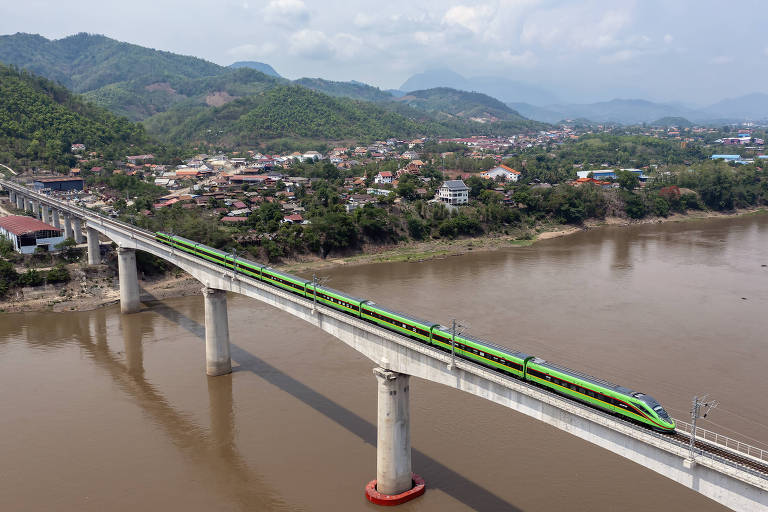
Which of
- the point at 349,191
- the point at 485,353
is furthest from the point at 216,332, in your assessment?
the point at 349,191

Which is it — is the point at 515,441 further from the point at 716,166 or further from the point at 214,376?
the point at 716,166

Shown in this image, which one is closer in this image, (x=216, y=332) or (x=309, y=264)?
(x=216, y=332)

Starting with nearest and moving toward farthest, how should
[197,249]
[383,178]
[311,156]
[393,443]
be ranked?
1. [393,443]
2. [197,249]
3. [383,178]
4. [311,156]

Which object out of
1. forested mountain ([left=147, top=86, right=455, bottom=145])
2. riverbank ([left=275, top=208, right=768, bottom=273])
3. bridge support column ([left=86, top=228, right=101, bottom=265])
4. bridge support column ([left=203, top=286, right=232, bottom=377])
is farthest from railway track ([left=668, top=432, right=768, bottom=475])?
forested mountain ([left=147, top=86, right=455, bottom=145])

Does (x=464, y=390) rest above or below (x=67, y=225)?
below

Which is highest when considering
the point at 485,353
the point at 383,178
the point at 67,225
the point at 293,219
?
the point at 383,178

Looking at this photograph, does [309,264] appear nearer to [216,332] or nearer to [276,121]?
[216,332]

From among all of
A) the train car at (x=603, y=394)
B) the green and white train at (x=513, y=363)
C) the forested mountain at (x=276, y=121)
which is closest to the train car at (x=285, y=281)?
the green and white train at (x=513, y=363)
